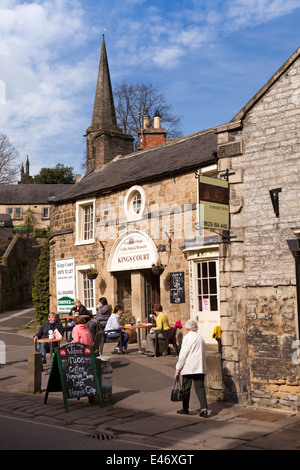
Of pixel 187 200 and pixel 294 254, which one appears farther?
pixel 187 200

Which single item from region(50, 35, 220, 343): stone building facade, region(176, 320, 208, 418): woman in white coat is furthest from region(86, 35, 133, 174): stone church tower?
region(176, 320, 208, 418): woman in white coat

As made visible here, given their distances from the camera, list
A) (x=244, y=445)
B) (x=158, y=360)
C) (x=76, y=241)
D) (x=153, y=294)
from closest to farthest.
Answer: (x=244, y=445) → (x=158, y=360) → (x=153, y=294) → (x=76, y=241)

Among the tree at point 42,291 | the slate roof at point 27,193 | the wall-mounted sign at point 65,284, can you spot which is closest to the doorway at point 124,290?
the wall-mounted sign at point 65,284

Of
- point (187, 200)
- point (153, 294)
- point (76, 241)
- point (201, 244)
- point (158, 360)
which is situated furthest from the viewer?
point (76, 241)

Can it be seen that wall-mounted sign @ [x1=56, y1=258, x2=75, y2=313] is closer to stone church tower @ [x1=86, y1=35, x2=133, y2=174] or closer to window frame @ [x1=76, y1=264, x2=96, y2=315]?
window frame @ [x1=76, y1=264, x2=96, y2=315]

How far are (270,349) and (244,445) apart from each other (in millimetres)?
2900

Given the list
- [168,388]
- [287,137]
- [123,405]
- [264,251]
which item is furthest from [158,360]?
[287,137]

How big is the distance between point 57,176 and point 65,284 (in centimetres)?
4461

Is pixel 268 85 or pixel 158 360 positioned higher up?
pixel 268 85

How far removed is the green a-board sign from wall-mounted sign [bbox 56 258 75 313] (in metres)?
11.5

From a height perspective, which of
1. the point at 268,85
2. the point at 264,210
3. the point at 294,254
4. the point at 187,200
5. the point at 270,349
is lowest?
the point at 270,349

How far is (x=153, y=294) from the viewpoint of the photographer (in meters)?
18.6

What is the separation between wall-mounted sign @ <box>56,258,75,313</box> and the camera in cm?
2117

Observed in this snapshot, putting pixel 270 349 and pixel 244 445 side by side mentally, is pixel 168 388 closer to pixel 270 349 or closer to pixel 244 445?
pixel 270 349
